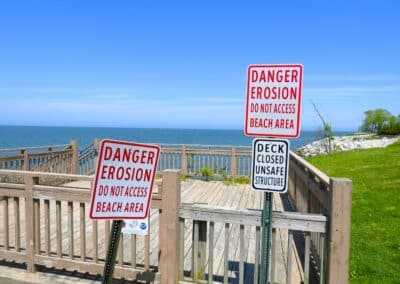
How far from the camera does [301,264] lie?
4641 mm

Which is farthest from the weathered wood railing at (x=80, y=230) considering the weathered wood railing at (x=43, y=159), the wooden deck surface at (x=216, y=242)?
the weathered wood railing at (x=43, y=159)

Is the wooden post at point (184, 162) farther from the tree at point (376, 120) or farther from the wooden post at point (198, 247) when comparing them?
the tree at point (376, 120)

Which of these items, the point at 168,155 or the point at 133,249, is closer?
the point at 133,249

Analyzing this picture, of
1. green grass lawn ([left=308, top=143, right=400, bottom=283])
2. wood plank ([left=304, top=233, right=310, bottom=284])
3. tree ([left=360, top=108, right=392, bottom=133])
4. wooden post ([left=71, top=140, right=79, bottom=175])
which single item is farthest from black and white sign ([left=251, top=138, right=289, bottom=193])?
tree ([left=360, top=108, right=392, bottom=133])

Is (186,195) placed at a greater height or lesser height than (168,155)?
lesser

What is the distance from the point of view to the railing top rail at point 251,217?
336 cm

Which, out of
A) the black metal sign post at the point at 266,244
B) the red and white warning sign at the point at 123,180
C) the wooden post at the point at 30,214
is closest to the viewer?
the red and white warning sign at the point at 123,180

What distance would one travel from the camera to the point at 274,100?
→ 274 cm

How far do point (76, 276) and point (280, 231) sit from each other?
134 inches

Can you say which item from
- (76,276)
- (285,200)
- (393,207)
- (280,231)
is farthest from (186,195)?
(76,276)

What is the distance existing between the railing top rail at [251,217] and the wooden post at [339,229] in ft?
0.42

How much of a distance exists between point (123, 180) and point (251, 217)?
61.3 inches

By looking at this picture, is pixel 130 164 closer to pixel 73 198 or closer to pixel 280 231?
pixel 73 198

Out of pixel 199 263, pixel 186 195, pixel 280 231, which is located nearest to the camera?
pixel 199 263
